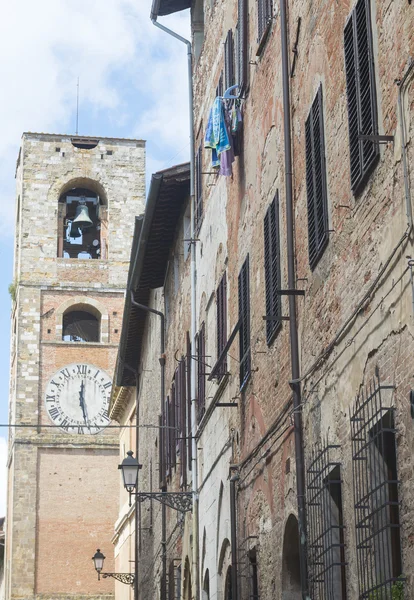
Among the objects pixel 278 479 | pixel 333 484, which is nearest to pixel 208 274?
pixel 278 479

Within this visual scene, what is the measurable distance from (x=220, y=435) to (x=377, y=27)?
7.53m

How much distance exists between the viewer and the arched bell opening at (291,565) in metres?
10.3

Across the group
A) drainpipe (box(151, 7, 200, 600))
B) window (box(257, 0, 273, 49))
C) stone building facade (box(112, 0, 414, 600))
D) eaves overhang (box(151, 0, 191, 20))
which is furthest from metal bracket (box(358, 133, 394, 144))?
eaves overhang (box(151, 0, 191, 20))

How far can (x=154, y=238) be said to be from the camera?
21.2 metres

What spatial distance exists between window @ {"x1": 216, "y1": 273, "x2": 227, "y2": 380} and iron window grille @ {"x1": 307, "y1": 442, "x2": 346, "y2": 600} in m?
5.03

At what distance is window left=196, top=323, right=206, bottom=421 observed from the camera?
16.4 m

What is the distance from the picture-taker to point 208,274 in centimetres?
1630

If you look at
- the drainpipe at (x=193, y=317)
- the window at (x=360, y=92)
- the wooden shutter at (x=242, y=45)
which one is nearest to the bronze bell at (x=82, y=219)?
the drainpipe at (x=193, y=317)

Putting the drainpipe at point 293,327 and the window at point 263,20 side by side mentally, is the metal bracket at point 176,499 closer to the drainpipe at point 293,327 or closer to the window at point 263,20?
the window at point 263,20

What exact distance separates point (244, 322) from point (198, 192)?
5.30 m

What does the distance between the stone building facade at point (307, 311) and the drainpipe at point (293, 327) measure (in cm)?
2

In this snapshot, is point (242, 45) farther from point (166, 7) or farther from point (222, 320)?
point (166, 7)

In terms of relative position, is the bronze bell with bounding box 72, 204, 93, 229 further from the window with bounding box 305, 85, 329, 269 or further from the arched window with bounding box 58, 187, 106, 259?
the window with bounding box 305, 85, 329, 269

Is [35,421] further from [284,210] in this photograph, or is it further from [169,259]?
[284,210]
